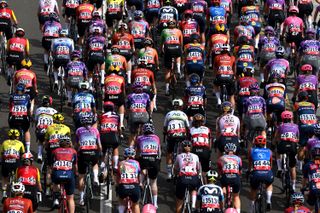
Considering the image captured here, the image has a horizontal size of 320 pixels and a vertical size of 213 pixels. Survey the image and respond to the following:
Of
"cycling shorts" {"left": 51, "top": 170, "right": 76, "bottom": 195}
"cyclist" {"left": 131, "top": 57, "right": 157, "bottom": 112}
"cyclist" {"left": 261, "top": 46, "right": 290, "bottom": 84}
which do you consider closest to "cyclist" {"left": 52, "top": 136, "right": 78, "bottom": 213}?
"cycling shorts" {"left": 51, "top": 170, "right": 76, "bottom": 195}

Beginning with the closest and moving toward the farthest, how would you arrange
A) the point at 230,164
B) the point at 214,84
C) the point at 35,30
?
1. the point at 230,164
2. the point at 214,84
3. the point at 35,30

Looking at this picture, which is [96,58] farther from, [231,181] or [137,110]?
[231,181]

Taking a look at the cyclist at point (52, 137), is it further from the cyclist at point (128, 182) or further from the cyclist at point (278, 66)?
the cyclist at point (278, 66)

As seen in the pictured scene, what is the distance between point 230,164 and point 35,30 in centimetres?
1673

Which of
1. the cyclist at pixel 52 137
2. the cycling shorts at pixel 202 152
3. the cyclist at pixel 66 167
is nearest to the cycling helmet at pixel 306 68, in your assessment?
the cycling shorts at pixel 202 152

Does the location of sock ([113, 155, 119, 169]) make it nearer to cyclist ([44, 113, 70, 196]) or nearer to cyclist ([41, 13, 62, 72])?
cyclist ([44, 113, 70, 196])

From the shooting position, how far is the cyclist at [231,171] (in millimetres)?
33438

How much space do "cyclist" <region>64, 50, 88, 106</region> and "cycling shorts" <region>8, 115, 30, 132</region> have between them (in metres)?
2.80

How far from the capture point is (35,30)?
48.2m

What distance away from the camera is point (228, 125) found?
35719mm

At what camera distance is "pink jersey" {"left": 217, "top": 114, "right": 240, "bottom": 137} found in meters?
35.6

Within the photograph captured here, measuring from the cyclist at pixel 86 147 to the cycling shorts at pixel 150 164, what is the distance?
1.23 m

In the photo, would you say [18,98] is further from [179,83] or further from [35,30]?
[35,30]

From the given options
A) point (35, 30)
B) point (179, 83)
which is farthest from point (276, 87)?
point (35, 30)
